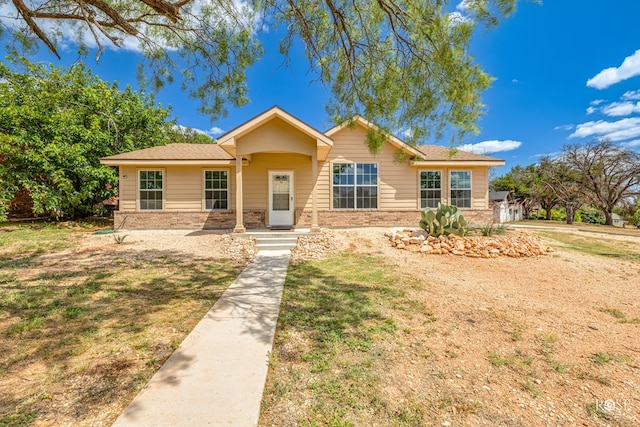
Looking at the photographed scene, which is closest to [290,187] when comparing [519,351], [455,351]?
[455,351]

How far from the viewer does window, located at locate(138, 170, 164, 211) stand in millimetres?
12102

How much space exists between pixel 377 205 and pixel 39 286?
11.0 meters

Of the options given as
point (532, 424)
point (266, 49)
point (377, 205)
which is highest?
point (266, 49)

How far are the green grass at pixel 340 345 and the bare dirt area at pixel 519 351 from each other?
0.44 feet

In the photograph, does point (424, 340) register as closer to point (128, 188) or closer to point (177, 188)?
point (177, 188)

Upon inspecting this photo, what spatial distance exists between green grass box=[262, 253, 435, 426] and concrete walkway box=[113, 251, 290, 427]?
0.17m

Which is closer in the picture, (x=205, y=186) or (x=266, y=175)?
(x=266, y=175)

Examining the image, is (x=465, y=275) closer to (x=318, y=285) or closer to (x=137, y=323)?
(x=318, y=285)

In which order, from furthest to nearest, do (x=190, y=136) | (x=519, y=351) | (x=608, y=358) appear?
(x=190, y=136) < (x=519, y=351) < (x=608, y=358)

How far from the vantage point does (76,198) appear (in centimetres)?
1263

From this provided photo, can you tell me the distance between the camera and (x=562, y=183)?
23281mm

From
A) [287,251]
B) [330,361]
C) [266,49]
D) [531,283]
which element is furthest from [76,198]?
[531,283]

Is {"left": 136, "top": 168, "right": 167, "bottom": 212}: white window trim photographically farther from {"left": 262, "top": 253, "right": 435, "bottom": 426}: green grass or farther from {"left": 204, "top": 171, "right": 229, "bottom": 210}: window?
{"left": 262, "top": 253, "right": 435, "bottom": 426}: green grass

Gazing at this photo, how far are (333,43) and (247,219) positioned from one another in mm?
8580
